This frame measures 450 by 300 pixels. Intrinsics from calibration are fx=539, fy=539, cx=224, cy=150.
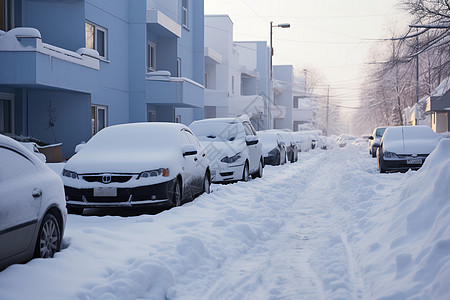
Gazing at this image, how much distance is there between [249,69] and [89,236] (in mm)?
50546

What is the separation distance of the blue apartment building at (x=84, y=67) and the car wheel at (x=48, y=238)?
362 inches

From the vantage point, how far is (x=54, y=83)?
15086 millimetres

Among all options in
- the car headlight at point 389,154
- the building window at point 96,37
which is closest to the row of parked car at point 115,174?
the car headlight at point 389,154

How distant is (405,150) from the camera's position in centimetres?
1652

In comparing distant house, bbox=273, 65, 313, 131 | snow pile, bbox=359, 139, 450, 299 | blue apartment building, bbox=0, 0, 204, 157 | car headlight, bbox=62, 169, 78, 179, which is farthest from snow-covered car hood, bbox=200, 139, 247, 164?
distant house, bbox=273, 65, 313, 131

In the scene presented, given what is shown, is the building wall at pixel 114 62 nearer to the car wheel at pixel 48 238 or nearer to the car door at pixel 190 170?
the car door at pixel 190 170

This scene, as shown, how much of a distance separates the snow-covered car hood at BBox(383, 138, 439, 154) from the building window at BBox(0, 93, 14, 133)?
11.5 meters

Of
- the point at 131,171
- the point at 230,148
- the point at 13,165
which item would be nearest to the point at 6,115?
the point at 230,148

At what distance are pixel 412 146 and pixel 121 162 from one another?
1080cm

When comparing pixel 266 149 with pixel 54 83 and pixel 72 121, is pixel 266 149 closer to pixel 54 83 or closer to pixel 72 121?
pixel 72 121

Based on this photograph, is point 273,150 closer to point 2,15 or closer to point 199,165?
point 2,15

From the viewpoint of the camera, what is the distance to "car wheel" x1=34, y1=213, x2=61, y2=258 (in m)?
5.46

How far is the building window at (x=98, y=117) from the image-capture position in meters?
19.7

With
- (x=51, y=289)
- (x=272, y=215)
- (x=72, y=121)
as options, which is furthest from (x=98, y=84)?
(x=51, y=289)
